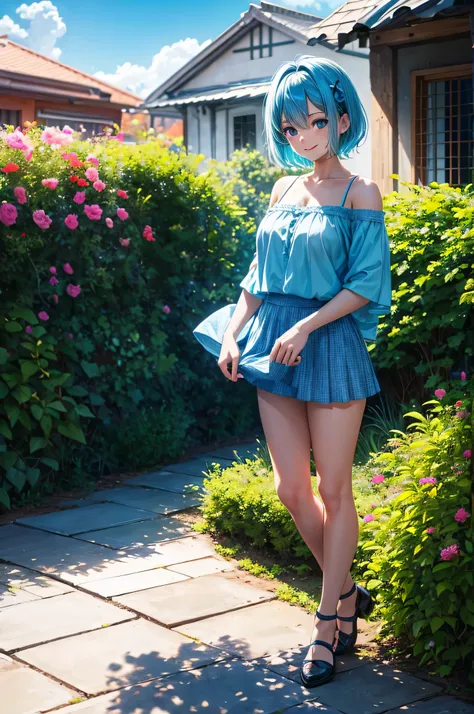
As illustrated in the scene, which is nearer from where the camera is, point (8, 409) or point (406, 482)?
point (406, 482)

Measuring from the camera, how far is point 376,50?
35.9 ft

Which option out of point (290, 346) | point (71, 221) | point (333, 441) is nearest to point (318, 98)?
point (290, 346)

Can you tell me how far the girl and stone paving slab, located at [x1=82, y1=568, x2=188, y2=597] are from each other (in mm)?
1096

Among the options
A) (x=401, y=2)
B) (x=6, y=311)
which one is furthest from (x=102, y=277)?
(x=401, y=2)

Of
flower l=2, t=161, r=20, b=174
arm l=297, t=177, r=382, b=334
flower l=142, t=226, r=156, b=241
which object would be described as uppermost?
flower l=2, t=161, r=20, b=174

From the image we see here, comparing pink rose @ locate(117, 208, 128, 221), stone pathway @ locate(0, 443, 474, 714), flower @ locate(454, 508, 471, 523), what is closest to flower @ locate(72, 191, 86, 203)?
pink rose @ locate(117, 208, 128, 221)

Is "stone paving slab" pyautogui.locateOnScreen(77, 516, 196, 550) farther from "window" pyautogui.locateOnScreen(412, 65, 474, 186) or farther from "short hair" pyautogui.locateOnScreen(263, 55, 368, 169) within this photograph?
"window" pyautogui.locateOnScreen(412, 65, 474, 186)

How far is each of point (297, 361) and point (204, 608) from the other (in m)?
1.40

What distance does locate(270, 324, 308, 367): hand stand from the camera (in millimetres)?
3119

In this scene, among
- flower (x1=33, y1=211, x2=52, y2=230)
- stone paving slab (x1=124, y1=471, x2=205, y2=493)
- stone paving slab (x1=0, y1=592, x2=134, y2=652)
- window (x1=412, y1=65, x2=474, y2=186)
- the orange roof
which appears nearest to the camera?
stone paving slab (x1=0, y1=592, x2=134, y2=652)

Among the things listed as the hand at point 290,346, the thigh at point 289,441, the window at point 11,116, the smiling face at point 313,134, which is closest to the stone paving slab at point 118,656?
the thigh at point 289,441

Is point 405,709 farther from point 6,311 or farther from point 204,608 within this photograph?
point 6,311

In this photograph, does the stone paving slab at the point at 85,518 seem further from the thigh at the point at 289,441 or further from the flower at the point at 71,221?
the thigh at the point at 289,441

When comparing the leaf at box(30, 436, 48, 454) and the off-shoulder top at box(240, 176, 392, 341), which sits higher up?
the off-shoulder top at box(240, 176, 392, 341)
